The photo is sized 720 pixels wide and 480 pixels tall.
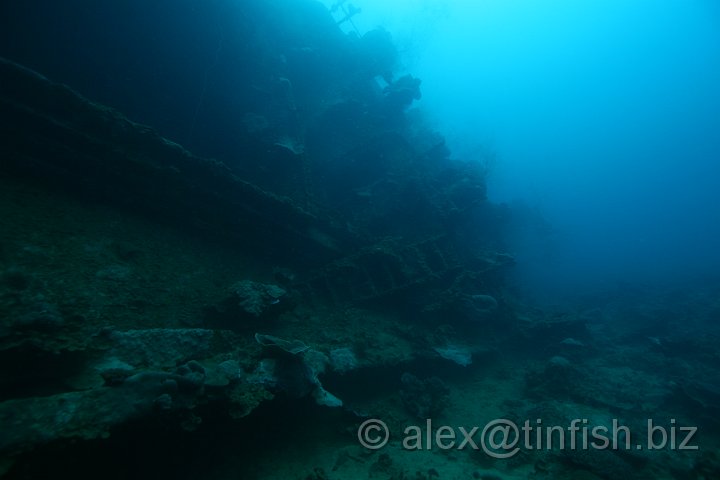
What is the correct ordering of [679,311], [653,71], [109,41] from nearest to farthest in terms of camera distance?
[109,41] → [679,311] → [653,71]

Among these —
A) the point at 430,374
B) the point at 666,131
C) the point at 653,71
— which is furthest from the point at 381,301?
the point at 653,71

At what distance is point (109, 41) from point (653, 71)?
172m

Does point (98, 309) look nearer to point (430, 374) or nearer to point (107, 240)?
point (107, 240)

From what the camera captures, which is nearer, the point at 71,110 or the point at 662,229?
the point at 71,110

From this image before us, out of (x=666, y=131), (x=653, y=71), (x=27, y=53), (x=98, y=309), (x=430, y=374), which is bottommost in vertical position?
(x=430, y=374)

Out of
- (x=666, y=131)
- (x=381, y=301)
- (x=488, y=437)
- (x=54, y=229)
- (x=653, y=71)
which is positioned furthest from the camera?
(x=653, y=71)

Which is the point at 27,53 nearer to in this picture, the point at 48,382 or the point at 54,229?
the point at 54,229

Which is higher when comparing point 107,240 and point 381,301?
point 107,240

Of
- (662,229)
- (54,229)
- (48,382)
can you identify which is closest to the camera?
(48,382)

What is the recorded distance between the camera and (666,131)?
380 feet

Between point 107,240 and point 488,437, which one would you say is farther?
point 488,437

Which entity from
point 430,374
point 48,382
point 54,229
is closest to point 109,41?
point 54,229

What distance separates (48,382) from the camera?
430 centimetres

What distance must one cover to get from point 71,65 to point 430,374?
12.4m
